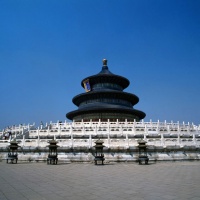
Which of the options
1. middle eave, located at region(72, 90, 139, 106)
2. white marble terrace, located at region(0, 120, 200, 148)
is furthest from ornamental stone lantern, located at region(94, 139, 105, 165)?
middle eave, located at region(72, 90, 139, 106)

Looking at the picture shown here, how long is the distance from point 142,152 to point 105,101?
84.4 ft

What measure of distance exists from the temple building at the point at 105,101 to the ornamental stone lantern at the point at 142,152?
21204 millimetres

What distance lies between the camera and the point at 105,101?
1762 inches

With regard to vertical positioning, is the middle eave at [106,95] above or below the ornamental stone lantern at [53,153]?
above

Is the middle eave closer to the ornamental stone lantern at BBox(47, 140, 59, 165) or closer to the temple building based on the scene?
the temple building

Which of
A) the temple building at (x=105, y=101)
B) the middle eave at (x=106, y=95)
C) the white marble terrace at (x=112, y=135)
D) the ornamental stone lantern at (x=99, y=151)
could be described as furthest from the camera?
the middle eave at (x=106, y=95)

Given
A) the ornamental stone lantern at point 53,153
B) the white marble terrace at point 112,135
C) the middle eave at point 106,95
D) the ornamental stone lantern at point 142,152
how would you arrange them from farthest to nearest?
the middle eave at point 106,95, the white marble terrace at point 112,135, the ornamental stone lantern at point 53,153, the ornamental stone lantern at point 142,152

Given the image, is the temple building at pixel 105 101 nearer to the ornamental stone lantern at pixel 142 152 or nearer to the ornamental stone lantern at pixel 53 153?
the ornamental stone lantern at pixel 142 152

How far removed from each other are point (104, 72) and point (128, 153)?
112 feet

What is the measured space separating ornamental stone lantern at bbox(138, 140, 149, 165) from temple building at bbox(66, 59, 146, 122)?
69.6 feet

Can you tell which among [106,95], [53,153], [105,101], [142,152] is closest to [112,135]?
[142,152]

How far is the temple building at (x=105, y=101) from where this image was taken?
4116cm

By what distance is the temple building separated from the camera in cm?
4116

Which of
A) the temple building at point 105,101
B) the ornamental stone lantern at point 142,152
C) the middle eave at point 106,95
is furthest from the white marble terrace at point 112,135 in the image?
the middle eave at point 106,95
